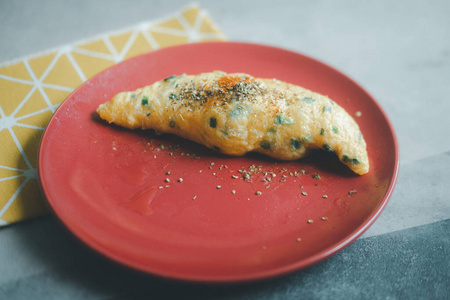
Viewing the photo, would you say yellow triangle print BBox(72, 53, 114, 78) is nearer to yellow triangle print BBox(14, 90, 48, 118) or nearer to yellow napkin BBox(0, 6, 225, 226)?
yellow napkin BBox(0, 6, 225, 226)

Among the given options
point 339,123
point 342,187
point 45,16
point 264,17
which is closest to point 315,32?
point 264,17

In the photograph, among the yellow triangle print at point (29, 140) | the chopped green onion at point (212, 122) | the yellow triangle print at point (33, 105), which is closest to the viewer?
the chopped green onion at point (212, 122)

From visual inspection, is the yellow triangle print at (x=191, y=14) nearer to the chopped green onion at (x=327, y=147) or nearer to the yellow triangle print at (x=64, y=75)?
the yellow triangle print at (x=64, y=75)

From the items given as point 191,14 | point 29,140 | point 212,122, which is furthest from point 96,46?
point 212,122

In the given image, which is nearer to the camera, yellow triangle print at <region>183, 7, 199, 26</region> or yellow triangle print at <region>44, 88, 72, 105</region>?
yellow triangle print at <region>44, 88, 72, 105</region>

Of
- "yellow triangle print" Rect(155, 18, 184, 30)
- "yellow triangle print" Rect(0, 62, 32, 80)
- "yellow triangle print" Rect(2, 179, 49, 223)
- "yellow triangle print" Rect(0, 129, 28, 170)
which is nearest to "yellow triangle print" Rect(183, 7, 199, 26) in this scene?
"yellow triangle print" Rect(155, 18, 184, 30)

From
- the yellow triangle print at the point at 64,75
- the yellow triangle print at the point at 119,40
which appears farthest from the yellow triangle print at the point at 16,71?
the yellow triangle print at the point at 119,40
